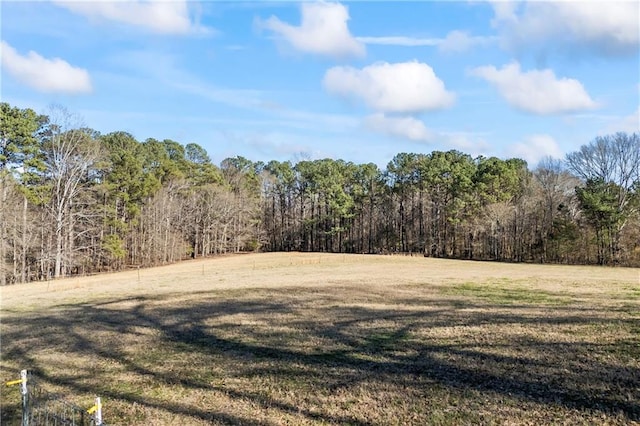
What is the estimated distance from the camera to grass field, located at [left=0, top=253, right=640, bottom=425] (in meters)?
5.81

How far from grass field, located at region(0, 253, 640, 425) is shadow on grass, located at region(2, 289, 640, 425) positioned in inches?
1.3

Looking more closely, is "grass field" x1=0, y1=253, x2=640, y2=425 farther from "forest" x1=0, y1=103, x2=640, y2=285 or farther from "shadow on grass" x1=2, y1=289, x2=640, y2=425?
"forest" x1=0, y1=103, x2=640, y2=285

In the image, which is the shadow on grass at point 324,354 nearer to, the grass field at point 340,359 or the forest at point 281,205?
the grass field at point 340,359

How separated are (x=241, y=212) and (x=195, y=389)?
53.2 metres

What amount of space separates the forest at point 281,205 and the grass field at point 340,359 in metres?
Answer: 21.8

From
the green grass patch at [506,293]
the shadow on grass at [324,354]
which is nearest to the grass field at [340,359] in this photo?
the shadow on grass at [324,354]

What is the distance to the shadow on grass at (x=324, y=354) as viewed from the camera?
6.20 metres

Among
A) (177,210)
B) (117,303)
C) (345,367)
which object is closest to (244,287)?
(117,303)

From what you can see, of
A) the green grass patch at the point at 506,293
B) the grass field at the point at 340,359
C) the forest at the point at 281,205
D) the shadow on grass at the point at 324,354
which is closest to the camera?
the grass field at the point at 340,359

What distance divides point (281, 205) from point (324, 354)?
5939 cm

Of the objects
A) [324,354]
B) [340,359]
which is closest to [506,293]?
[324,354]

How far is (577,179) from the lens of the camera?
47.9m

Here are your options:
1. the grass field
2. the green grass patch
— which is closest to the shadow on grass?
the grass field

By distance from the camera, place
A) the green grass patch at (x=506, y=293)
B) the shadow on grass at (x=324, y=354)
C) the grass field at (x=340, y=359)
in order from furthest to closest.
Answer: the green grass patch at (x=506, y=293) < the shadow on grass at (x=324, y=354) < the grass field at (x=340, y=359)
